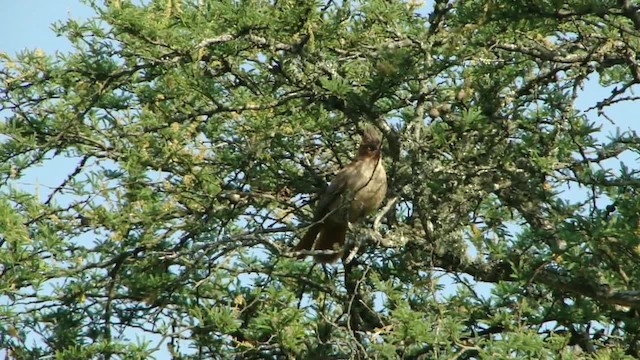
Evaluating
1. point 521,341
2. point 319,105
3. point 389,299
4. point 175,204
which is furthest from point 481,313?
point 175,204

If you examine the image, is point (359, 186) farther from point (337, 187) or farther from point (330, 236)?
point (330, 236)

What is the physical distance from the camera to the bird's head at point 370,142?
7.63 meters

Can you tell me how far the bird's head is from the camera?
7.63 m

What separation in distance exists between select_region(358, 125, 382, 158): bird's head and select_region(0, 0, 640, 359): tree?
8.2 inches

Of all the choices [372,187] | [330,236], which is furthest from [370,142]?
[330,236]

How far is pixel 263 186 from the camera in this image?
786cm

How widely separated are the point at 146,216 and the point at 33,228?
682mm

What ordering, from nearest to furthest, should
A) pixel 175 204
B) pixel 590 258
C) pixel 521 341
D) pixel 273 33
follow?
1. pixel 521 341
2. pixel 590 258
3. pixel 273 33
4. pixel 175 204

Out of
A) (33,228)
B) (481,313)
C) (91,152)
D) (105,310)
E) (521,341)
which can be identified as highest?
(91,152)

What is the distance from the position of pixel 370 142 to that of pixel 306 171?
638mm

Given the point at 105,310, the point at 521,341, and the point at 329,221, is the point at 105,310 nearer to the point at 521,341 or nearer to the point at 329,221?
the point at 329,221

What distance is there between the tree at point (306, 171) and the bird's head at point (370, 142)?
8.2 inches

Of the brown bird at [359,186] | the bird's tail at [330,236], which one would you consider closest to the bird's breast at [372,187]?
the brown bird at [359,186]

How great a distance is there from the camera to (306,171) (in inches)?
320
